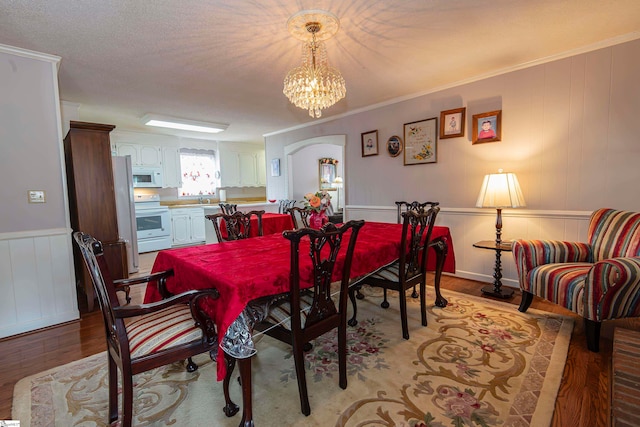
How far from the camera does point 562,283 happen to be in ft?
7.07

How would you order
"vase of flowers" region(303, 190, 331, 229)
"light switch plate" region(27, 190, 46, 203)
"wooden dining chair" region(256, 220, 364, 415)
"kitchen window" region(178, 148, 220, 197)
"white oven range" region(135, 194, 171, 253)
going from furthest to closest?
"kitchen window" region(178, 148, 220, 197) < "white oven range" region(135, 194, 171, 253) < "light switch plate" region(27, 190, 46, 203) < "vase of flowers" region(303, 190, 331, 229) < "wooden dining chair" region(256, 220, 364, 415)

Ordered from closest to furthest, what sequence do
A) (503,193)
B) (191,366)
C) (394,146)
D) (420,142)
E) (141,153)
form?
1. (191,366)
2. (503,193)
3. (420,142)
4. (394,146)
5. (141,153)

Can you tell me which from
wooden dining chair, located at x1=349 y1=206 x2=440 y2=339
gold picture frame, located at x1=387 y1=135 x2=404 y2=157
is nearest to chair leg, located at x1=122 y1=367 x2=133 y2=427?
wooden dining chair, located at x1=349 y1=206 x2=440 y2=339

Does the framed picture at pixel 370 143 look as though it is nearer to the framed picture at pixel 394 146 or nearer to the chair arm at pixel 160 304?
the framed picture at pixel 394 146

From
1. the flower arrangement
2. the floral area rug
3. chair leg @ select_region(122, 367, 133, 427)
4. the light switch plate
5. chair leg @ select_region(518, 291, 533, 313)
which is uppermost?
the light switch plate

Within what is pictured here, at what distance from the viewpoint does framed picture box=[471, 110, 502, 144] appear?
3189 millimetres

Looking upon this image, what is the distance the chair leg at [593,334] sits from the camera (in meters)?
1.96

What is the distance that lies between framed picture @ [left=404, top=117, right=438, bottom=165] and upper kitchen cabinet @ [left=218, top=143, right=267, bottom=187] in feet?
14.8

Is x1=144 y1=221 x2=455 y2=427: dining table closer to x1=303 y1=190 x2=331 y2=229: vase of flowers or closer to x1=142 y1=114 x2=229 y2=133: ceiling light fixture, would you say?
x1=303 y1=190 x2=331 y2=229: vase of flowers

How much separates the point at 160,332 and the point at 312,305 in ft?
2.38

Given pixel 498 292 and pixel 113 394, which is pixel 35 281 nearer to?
pixel 113 394

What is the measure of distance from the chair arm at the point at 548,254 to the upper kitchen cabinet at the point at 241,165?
6.09m

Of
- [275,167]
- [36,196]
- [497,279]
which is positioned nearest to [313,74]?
[36,196]

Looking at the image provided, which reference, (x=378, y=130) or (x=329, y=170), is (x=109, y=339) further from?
(x=329, y=170)
